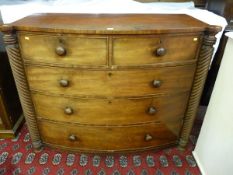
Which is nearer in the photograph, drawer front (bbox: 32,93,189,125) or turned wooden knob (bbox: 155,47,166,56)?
turned wooden knob (bbox: 155,47,166,56)

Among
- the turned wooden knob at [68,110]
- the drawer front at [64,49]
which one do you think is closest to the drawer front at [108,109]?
the turned wooden knob at [68,110]

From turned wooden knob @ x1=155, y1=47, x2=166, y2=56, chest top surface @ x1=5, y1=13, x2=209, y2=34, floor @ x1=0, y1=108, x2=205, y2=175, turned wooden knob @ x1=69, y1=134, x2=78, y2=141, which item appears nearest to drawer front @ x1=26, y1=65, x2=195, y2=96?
turned wooden knob @ x1=155, y1=47, x2=166, y2=56

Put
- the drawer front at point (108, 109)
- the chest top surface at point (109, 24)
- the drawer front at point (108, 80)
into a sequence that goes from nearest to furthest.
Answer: the chest top surface at point (109, 24) < the drawer front at point (108, 80) < the drawer front at point (108, 109)

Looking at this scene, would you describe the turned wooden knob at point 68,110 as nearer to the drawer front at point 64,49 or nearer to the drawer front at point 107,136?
the drawer front at point 107,136

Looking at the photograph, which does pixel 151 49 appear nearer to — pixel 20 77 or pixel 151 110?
pixel 151 110

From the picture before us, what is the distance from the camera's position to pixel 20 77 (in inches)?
45.9

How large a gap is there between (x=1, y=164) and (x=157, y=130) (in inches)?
46.2

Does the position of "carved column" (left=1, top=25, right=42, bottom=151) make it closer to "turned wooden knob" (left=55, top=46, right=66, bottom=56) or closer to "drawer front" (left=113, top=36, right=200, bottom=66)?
"turned wooden knob" (left=55, top=46, right=66, bottom=56)

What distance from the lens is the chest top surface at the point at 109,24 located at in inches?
39.0

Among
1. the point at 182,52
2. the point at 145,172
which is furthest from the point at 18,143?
the point at 182,52

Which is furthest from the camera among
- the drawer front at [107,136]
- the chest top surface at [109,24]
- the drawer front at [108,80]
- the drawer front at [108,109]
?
the drawer front at [107,136]

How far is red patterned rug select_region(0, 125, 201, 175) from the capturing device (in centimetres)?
140

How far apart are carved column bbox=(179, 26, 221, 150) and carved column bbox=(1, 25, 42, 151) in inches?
41.4

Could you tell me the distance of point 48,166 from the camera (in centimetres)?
142
